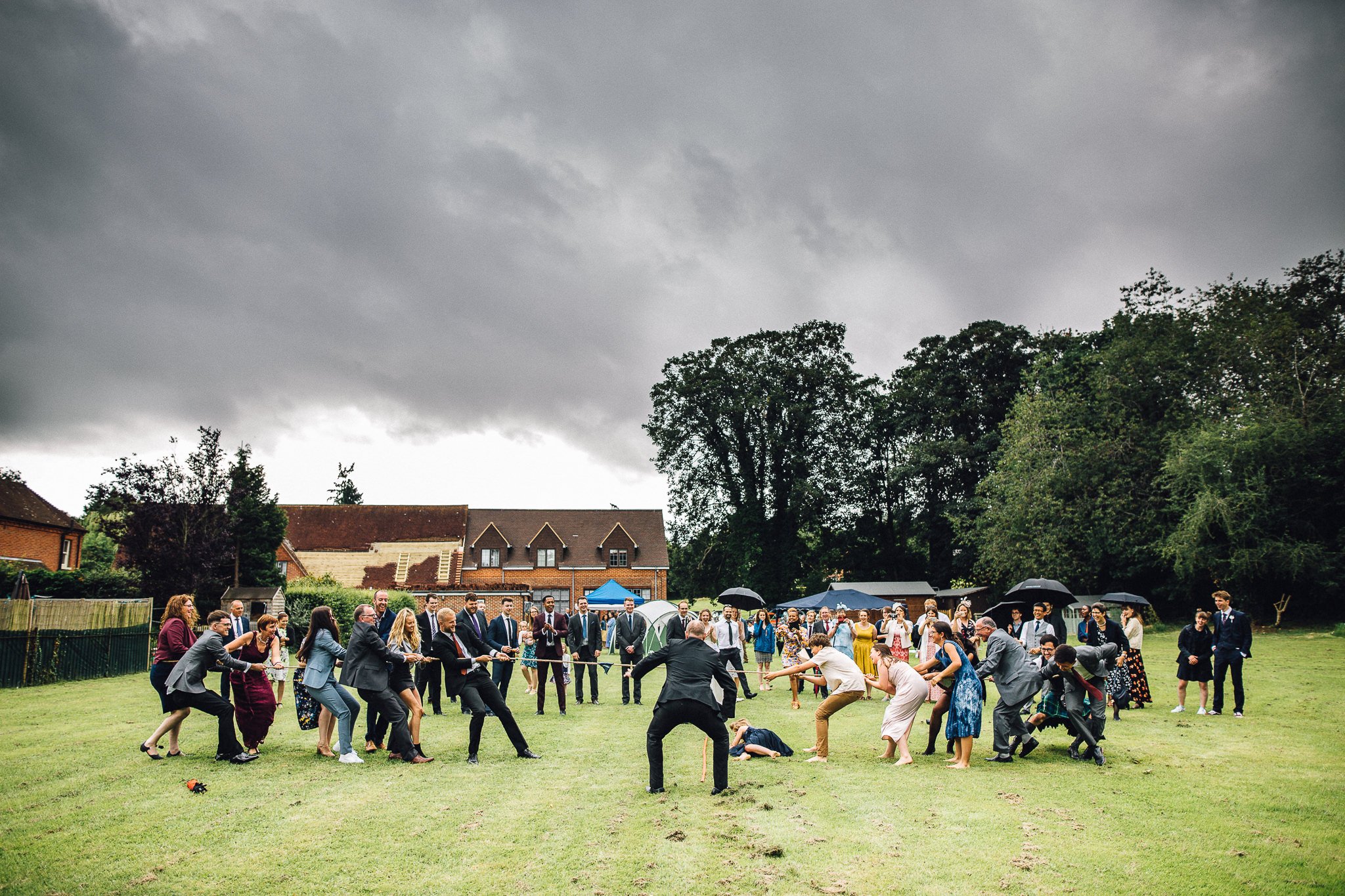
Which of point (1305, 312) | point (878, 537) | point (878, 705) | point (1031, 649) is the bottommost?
point (878, 705)

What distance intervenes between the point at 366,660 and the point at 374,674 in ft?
0.61

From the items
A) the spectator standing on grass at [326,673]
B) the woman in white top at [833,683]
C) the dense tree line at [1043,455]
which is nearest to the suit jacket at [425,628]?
the spectator standing on grass at [326,673]

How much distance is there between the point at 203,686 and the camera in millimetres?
9148

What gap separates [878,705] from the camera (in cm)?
1509

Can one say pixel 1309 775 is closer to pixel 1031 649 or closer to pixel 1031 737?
pixel 1031 737

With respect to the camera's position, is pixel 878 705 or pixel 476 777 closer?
pixel 476 777

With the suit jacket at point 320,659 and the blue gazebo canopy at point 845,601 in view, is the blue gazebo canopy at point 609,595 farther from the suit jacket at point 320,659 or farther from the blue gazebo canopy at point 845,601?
the suit jacket at point 320,659

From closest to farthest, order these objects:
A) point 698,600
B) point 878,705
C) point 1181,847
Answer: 1. point 1181,847
2. point 878,705
3. point 698,600

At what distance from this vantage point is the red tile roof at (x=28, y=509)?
37.2 meters

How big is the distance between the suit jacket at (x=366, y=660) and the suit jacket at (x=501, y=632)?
459 centimetres

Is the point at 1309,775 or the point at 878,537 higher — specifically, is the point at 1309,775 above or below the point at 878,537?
below

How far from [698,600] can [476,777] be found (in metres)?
51.6

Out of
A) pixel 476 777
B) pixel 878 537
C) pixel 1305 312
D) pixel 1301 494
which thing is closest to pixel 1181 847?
pixel 476 777

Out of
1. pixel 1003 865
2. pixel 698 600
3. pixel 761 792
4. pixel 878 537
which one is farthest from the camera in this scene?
pixel 698 600
